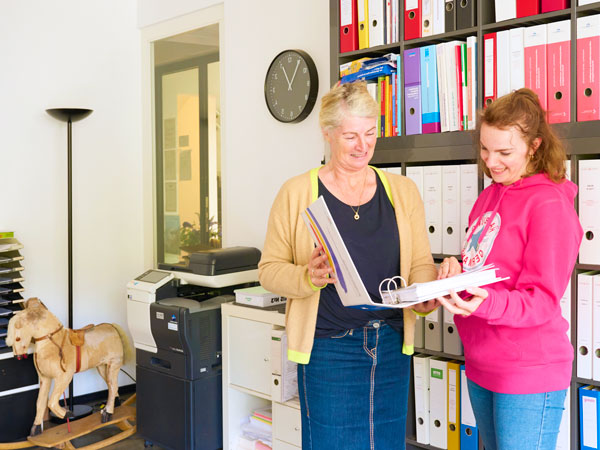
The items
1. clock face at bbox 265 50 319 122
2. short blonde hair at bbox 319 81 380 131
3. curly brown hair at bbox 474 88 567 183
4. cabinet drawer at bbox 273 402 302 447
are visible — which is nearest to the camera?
curly brown hair at bbox 474 88 567 183

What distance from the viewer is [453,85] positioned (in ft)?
7.36

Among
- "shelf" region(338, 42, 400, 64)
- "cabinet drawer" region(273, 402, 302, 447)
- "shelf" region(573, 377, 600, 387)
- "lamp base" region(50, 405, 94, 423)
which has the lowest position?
"lamp base" region(50, 405, 94, 423)

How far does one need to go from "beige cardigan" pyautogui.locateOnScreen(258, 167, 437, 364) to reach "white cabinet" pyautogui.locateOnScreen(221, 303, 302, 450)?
3.57ft

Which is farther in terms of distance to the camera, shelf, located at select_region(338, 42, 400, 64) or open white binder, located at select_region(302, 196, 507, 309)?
shelf, located at select_region(338, 42, 400, 64)

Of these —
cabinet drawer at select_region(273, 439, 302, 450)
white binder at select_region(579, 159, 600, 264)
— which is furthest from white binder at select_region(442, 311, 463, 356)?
cabinet drawer at select_region(273, 439, 302, 450)

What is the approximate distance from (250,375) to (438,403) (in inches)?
38.7

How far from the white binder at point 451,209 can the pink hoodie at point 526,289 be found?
605 millimetres

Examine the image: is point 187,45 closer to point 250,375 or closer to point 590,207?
point 250,375

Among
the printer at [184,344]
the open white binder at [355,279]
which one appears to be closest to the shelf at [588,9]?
the open white binder at [355,279]

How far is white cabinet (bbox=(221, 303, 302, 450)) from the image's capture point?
2816 millimetres

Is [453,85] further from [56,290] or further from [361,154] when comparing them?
[56,290]

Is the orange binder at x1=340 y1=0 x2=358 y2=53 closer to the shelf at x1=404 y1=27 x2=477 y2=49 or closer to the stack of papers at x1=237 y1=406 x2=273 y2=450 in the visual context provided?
the shelf at x1=404 y1=27 x2=477 y2=49

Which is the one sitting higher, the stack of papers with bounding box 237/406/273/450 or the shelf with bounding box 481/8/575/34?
the shelf with bounding box 481/8/575/34

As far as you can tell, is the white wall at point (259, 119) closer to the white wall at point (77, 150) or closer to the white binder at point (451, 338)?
the white wall at point (77, 150)
